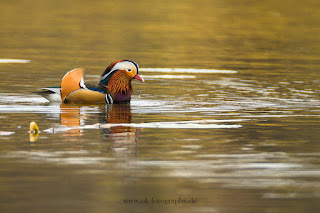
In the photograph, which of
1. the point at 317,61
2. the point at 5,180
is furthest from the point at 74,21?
the point at 5,180

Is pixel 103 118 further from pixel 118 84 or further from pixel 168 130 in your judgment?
pixel 118 84

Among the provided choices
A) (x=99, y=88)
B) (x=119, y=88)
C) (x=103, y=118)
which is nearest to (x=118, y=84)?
(x=119, y=88)

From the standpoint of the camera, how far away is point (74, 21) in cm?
4156

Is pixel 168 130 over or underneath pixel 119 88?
underneath

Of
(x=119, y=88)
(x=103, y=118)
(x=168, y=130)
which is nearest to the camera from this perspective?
(x=168, y=130)

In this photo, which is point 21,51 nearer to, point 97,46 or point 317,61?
point 97,46

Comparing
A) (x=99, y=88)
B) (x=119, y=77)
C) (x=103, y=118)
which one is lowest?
(x=103, y=118)

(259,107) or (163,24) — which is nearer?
(259,107)

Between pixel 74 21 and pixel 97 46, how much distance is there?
11.6 m

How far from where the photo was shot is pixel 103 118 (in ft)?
49.7

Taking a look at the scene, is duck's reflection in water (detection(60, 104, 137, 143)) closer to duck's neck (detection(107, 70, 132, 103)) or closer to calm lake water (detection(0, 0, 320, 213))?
calm lake water (detection(0, 0, 320, 213))

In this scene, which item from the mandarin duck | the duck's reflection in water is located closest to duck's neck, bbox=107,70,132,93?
the mandarin duck

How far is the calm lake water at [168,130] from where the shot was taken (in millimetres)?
9713

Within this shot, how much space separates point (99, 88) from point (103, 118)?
7.25 ft
